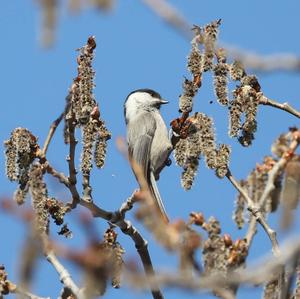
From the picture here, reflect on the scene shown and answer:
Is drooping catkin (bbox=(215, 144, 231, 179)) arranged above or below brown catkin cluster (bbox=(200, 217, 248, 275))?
above

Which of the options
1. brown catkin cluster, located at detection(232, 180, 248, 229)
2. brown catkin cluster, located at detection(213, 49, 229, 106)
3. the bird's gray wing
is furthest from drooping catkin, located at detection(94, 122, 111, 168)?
the bird's gray wing

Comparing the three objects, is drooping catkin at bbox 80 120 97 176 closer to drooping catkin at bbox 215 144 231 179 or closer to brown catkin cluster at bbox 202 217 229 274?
drooping catkin at bbox 215 144 231 179

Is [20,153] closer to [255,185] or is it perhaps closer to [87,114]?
[87,114]

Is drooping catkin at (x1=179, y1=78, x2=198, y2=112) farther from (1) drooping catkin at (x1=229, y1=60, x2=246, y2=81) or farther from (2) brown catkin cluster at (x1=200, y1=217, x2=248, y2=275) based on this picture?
(2) brown catkin cluster at (x1=200, y1=217, x2=248, y2=275)

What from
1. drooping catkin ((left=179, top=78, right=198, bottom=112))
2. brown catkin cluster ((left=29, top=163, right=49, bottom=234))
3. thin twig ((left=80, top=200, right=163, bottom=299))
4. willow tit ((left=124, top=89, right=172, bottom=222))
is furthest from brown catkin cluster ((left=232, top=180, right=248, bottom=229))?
willow tit ((left=124, top=89, right=172, bottom=222))

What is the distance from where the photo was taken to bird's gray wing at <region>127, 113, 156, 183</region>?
6.49 metres

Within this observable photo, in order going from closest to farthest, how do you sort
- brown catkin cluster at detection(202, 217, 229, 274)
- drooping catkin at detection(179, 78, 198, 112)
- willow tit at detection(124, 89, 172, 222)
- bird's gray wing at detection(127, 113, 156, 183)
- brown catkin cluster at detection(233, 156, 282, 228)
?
1. brown catkin cluster at detection(202, 217, 229, 274)
2. brown catkin cluster at detection(233, 156, 282, 228)
3. drooping catkin at detection(179, 78, 198, 112)
4. willow tit at detection(124, 89, 172, 222)
5. bird's gray wing at detection(127, 113, 156, 183)

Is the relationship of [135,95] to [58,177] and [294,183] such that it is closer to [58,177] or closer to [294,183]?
[58,177]

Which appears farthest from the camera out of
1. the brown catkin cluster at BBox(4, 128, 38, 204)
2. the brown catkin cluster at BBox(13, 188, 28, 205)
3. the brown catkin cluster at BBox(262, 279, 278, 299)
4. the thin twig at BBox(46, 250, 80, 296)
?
the brown catkin cluster at BBox(4, 128, 38, 204)

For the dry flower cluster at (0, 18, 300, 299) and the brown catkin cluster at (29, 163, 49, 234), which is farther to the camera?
the brown catkin cluster at (29, 163, 49, 234)

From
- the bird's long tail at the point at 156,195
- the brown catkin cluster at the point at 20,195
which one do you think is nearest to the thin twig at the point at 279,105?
the brown catkin cluster at the point at 20,195

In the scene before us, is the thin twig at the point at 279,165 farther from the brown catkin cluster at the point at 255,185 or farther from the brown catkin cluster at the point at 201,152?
the brown catkin cluster at the point at 201,152

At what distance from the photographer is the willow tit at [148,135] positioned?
20.9 ft

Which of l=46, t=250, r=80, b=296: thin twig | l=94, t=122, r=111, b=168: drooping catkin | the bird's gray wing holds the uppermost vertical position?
the bird's gray wing
